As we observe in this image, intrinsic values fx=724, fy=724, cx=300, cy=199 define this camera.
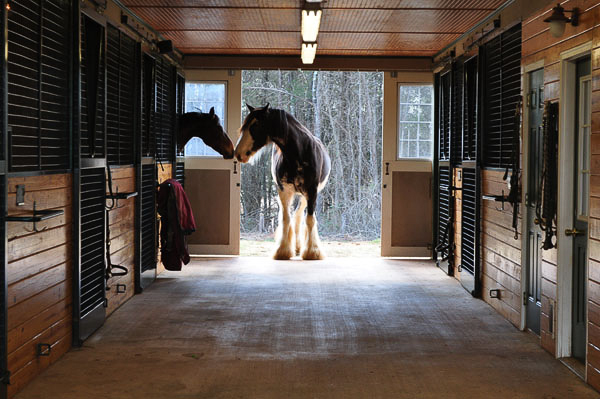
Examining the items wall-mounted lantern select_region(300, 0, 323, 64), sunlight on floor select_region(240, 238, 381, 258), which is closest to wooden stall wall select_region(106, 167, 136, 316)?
wall-mounted lantern select_region(300, 0, 323, 64)

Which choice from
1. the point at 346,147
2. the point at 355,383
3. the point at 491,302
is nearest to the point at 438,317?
the point at 491,302

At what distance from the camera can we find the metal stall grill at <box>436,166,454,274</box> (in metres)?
7.59

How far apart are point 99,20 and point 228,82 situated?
419 cm

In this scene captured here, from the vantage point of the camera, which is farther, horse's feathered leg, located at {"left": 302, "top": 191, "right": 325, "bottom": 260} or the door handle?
horse's feathered leg, located at {"left": 302, "top": 191, "right": 325, "bottom": 260}

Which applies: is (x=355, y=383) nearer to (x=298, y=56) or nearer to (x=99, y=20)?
(x=99, y=20)

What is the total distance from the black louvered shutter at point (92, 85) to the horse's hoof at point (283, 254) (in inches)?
161

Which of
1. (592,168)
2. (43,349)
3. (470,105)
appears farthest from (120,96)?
(592,168)

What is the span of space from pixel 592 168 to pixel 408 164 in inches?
209

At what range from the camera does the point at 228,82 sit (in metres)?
9.05

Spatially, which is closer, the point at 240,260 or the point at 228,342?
the point at 228,342

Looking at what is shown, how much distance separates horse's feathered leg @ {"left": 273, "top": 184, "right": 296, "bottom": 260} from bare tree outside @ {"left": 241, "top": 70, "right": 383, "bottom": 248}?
149 inches

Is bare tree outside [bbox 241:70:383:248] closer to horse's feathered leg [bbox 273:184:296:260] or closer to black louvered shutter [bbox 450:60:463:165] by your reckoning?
horse's feathered leg [bbox 273:184:296:260]

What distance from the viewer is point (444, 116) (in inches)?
325

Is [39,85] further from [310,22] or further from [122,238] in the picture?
[310,22]
